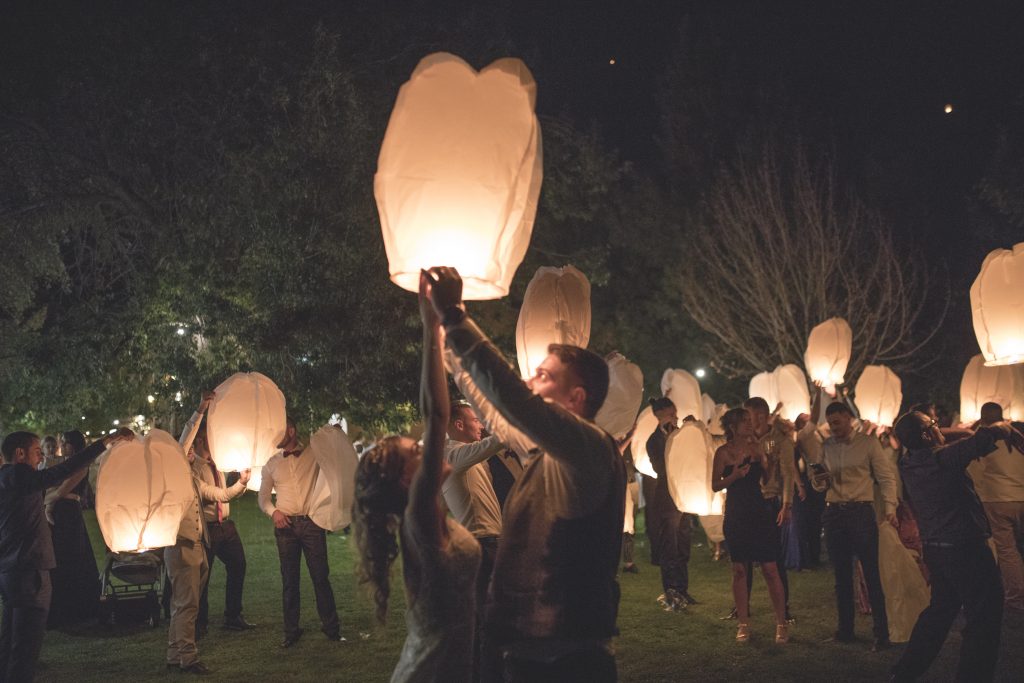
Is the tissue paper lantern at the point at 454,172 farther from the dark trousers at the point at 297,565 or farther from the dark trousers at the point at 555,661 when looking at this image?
A: the dark trousers at the point at 297,565

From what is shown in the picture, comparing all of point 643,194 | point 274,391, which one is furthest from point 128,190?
point 643,194

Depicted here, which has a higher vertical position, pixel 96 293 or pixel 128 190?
pixel 128 190

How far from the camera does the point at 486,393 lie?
106 inches

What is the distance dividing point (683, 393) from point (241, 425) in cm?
764

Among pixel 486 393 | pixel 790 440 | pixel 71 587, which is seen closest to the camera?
pixel 486 393

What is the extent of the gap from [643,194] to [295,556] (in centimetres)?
2722

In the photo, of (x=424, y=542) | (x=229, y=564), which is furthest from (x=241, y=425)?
(x=424, y=542)

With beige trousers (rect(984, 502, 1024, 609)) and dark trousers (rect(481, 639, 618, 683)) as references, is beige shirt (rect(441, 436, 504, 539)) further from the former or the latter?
beige trousers (rect(984, 502, 1024, 609))

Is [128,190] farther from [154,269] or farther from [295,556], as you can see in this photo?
[295,556]

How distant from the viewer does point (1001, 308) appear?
6023mm

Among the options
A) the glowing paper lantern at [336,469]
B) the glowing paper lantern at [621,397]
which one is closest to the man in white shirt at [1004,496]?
the glowing paper lantern at [621,397]

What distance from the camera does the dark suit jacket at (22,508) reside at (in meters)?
6.15

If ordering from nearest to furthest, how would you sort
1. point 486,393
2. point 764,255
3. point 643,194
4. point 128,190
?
point 486,393 → point 128,190 → point 764,255 → point 643,194

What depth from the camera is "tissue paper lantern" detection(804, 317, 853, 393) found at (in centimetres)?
1145
